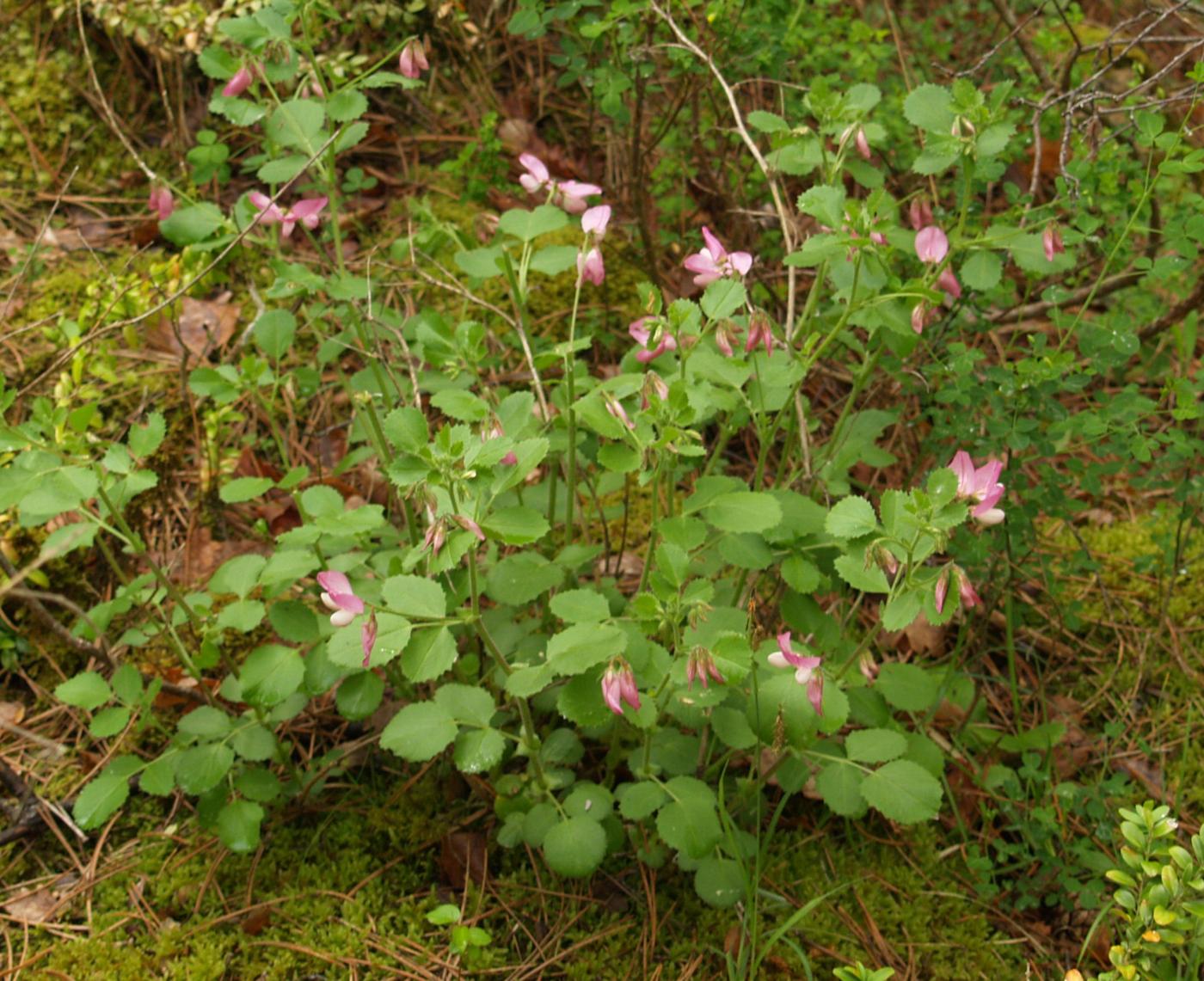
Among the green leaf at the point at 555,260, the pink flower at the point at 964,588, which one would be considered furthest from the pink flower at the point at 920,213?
the pink flower at the point at 964,588

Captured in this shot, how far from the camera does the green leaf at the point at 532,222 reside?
7.41 feet

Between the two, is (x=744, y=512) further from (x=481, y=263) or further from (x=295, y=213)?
(x=295, y=213)

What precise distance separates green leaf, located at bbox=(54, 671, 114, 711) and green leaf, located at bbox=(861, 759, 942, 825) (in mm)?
1555

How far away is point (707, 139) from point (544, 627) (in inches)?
79.3

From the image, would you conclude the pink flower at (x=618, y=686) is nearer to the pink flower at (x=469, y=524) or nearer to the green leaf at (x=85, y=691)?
the pink flower at (x=469, y=524)

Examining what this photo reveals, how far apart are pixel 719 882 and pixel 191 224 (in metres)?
1.73

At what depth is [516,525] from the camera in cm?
191

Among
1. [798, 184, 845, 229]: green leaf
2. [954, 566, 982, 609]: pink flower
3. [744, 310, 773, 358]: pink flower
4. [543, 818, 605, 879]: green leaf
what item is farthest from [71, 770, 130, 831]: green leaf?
[798, 184, 845, 229]: green leaf

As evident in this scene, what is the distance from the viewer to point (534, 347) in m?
2.77

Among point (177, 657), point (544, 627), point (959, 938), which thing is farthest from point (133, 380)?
point (959, 938)

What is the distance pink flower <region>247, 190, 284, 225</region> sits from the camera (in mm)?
2278

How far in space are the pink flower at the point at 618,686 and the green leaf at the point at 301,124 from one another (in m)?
1.22

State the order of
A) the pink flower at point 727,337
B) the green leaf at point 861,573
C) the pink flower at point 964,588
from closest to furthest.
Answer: the pink flower at point 964,588 → the green leaf at point 861,573 → the pink flower at point 727,337

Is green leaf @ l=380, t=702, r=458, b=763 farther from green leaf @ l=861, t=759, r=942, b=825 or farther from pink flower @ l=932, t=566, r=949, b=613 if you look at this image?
pink flower @ l=932, t=566, r=949, b=613
